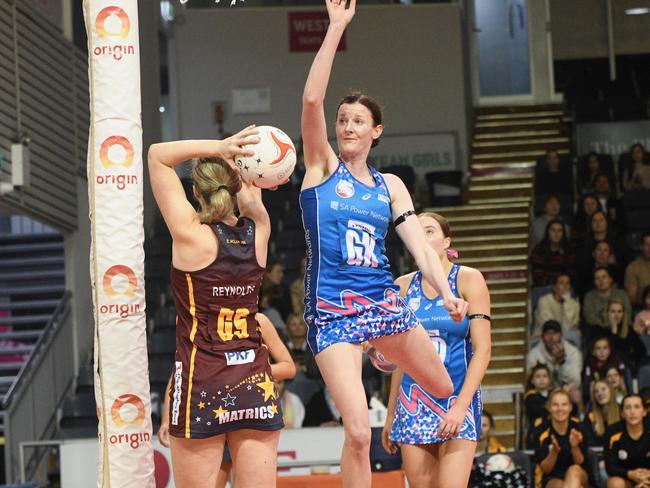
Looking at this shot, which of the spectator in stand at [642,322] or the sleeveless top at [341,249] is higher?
the sleeveless top at [341,249]

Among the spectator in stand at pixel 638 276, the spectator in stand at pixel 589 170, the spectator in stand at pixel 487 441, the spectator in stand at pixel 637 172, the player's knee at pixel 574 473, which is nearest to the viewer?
the player's knee at pixel 574 473

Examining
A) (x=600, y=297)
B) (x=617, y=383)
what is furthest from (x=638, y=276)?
(x=617, y=383)

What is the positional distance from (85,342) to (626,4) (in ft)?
38.9

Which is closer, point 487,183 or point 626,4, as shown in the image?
point 487,183

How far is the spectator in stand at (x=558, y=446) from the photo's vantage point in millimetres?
9484

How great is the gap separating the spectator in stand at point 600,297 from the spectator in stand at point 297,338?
10.0 ft

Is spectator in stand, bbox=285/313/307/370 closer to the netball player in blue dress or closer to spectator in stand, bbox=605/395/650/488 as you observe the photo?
spectator in stand, bbox=605/395/650/488

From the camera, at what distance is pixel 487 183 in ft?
59.9

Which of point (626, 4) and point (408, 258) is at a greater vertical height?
point (626, 4)

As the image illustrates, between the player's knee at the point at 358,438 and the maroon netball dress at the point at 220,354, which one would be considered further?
the player's knee at the point at 358,438

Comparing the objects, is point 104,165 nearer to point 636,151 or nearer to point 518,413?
point 518,413

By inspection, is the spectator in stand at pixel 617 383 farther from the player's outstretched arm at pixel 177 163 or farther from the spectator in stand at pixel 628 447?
the player's outstretched arm at pixel 177 163

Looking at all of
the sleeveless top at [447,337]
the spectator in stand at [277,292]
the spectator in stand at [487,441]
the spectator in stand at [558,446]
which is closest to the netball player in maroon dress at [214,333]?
the sleeveless top at [447,337]

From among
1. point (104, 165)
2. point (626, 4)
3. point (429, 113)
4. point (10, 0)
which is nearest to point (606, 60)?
point (626, 4)
